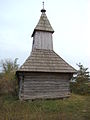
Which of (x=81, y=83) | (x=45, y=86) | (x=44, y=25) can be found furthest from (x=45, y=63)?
(x=81, y=83)

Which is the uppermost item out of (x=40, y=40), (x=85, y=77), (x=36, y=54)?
(x=40, y=40)

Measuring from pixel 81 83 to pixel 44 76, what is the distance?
7787 millimetres

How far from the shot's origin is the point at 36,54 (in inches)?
631

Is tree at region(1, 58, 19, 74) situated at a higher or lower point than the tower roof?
lower

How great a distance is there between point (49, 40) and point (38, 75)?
14.1ft

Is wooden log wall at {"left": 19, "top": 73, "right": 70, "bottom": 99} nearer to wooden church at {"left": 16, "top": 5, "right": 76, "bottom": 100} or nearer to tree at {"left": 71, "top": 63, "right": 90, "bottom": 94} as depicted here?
wooden church at {"left": 16, "top": 5, "right": 76, "bottom": 100}

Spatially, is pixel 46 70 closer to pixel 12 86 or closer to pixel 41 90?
pixel 41 90

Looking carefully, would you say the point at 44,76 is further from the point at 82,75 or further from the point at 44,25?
the point at 82,75

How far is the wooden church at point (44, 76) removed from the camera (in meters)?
14.2

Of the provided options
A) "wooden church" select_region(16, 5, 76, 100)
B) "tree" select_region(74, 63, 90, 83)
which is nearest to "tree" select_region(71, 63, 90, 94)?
"tree" select_region(74, 63, 90, 83)

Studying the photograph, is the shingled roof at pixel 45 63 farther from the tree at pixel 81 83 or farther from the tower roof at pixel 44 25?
the tree at pixel 81 83

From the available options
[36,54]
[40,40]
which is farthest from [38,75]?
[40,40]

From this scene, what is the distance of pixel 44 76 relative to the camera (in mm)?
14672

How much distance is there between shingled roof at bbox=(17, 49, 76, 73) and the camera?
14.4 metres
